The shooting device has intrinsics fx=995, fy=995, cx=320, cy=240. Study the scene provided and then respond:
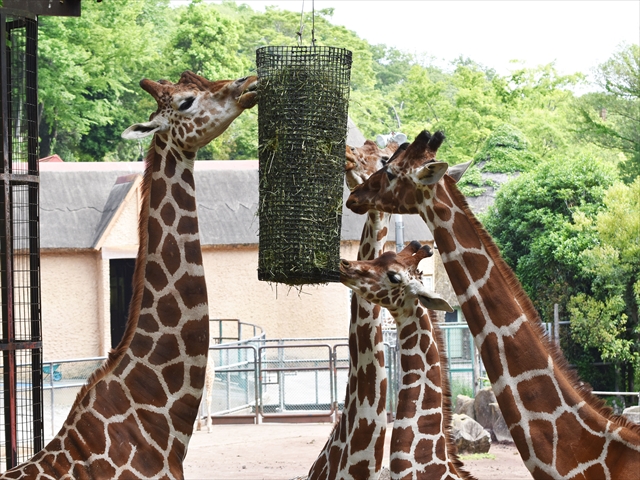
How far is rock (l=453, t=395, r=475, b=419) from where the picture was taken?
16250 millimetres

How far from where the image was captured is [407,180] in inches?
206

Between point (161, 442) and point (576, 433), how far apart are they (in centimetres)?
225

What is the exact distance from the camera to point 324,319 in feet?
84.7

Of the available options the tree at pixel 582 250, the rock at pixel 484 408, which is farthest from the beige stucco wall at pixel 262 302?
the rock at pixel 484 408

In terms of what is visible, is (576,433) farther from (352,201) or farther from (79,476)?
(79,476)

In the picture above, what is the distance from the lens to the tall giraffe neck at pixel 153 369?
17.4 ft

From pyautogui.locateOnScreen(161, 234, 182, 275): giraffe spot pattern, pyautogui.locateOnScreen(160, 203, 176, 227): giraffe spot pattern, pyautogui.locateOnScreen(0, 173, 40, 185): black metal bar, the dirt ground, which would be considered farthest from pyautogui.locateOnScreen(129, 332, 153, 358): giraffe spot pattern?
the dirt ground

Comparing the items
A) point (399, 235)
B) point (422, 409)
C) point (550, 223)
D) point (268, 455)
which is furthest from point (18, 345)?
point (550, 223)

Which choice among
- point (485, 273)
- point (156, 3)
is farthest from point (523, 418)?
point (156, 3)

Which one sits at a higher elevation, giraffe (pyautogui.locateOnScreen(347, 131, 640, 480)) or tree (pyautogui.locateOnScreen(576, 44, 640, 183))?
tree (pyautogui.locateOnScreen(576, 44, 640, 183))

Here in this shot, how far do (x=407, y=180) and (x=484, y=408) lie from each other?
1130 centimetres

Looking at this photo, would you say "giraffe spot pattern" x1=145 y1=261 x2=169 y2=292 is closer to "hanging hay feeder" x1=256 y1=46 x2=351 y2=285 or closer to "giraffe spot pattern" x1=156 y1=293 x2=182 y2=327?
"giraffe spot pattern" x1=156 y1=293 x2=182 y2=327

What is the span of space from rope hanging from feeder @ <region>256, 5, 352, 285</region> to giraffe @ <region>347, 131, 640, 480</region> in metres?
0.80

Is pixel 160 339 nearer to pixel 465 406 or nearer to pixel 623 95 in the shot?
pixel 465 406
